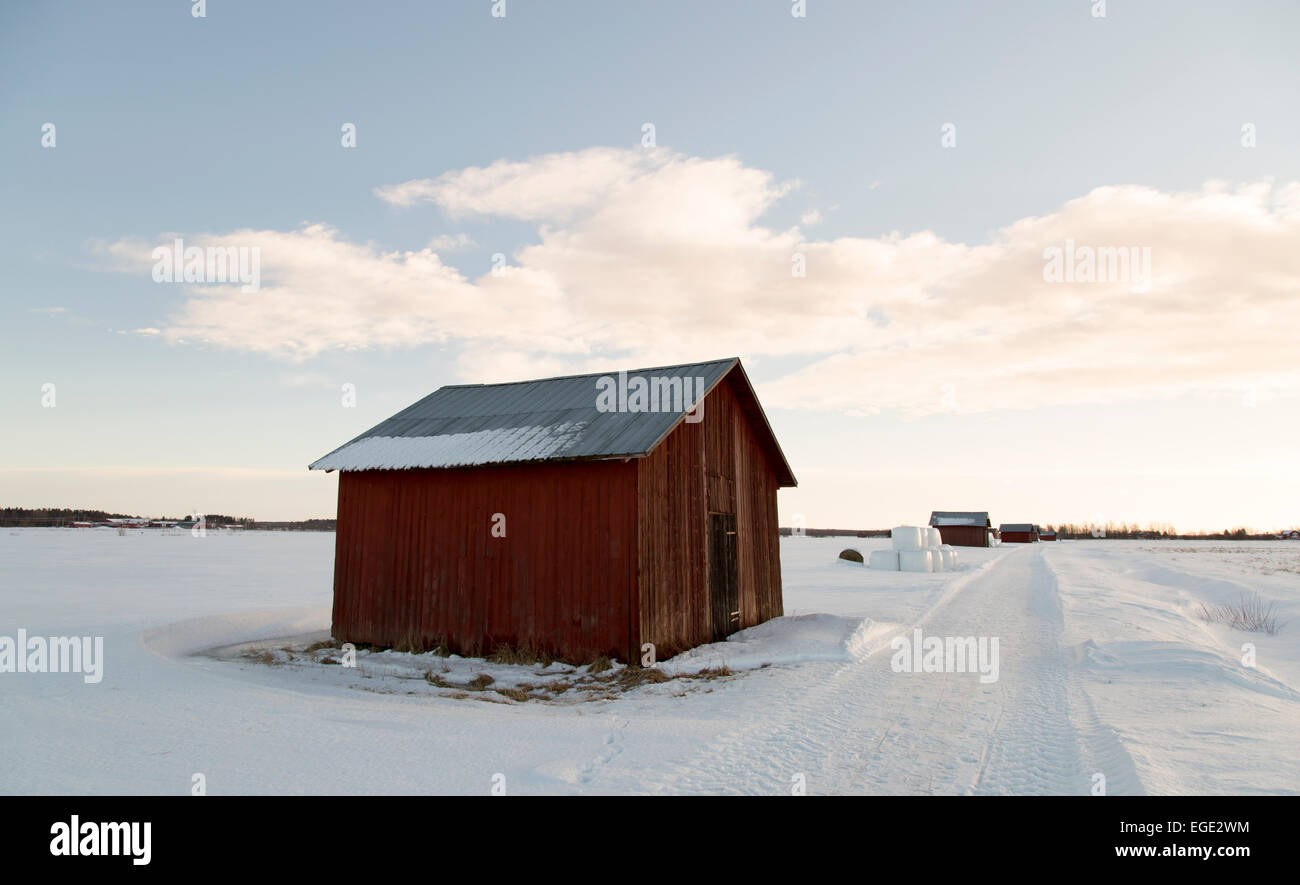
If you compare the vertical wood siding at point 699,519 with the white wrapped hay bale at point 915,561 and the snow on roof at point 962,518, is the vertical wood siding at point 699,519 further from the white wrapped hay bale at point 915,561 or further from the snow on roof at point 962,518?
the snow on roof at point 962,518

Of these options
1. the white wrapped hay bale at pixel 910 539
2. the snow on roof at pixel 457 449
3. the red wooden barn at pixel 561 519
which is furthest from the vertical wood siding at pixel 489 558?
the white wrapped hay bale at pixel 910 539

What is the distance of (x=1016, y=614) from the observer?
19.1 meters

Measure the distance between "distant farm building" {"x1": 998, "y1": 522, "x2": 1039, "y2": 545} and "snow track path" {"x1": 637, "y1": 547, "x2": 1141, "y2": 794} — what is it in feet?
357

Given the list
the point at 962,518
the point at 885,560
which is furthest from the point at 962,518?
the point at 885,560

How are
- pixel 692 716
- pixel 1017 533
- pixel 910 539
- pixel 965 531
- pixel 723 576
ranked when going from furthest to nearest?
pixel 1017 533 < pixel 965 531 < pixel 910 539 < pixel 723 576 < pixel 692 716

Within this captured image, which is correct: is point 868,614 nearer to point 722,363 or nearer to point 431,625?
point 722,363

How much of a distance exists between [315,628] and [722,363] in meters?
11.6

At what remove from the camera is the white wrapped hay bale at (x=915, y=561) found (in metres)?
38.4

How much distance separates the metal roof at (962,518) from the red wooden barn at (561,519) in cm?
7149

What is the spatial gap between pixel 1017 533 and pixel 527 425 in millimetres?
111354

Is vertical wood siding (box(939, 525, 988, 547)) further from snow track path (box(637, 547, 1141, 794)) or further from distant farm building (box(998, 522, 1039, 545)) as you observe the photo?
snow track path (box(637, 547, 1141, 794))

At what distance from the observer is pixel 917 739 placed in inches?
302

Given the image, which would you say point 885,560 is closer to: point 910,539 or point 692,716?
point 910,539
